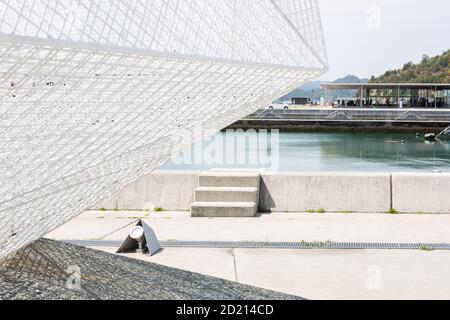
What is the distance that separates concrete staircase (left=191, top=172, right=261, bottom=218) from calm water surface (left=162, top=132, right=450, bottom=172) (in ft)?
46.8

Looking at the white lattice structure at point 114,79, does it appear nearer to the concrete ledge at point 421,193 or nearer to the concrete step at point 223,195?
the concrete step at point 223,195

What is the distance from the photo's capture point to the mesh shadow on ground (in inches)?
213

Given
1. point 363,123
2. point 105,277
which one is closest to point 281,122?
point 363,123

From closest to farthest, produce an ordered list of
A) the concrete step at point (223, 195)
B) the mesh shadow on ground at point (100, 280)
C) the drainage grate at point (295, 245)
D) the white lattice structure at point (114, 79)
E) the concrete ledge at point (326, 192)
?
the white lattice structure at point (114, 79), the mesh shadow on ground at point (100, 280), the drainage grate at point (295, 245), the concrete step at point (223, 195), the concrete ledge at point (326, 192)

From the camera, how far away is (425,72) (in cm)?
12062

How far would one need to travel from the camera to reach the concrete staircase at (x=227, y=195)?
9.88 metres

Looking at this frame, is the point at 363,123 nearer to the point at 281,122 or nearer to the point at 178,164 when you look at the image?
the point at 281,122

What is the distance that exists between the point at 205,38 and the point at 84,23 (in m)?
1.16

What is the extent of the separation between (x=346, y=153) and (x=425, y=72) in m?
87.0

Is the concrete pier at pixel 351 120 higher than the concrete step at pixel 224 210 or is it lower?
higher

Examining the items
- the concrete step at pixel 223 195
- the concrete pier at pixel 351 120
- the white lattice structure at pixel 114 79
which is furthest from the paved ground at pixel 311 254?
the concrete pier at pixel 351 120

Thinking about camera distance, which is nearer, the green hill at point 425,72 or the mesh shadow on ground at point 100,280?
the mesh shadow on ground at point 100,280

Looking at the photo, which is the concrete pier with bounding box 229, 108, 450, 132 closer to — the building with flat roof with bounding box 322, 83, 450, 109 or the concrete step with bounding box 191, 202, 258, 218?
the building with flat roof with bounding box 322, 83, 450, 109
